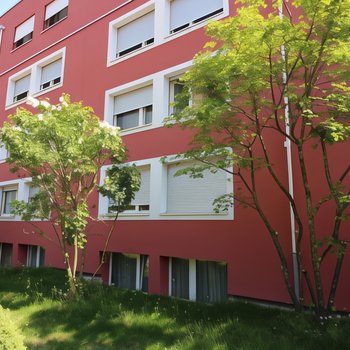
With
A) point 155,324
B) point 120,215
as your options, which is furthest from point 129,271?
point 155,324

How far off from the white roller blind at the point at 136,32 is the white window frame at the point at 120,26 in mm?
99

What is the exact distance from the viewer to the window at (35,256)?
1366cm

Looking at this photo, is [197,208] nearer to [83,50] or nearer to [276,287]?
[276,287]

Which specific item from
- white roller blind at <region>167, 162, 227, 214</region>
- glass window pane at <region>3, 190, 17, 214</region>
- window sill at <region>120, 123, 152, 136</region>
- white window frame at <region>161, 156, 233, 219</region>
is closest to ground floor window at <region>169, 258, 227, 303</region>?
white window frame at <region>161, 156, 233, 219</region>

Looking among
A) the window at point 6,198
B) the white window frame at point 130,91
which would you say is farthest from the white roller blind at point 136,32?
the window at point 6,198

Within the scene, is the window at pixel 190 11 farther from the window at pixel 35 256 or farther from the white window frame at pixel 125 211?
the window at pixel 35 256

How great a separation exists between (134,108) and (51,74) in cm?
554

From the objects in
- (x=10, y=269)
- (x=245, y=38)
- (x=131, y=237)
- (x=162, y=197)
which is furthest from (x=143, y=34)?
(x=10, y=269)

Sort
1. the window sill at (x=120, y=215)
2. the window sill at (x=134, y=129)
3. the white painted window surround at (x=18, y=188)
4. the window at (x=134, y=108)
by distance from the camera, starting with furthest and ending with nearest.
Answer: the white painted window surround at (x=18, y=188) < the window at (x=134, y=108) < the window sill at (x=134, y=129) < the window sill at (x=120, y=215)

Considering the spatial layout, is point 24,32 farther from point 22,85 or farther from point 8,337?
point 8,337

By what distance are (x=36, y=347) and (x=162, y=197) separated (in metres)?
4.98

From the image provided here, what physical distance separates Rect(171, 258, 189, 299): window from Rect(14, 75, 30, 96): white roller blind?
10.9 m

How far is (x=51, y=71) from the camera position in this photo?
50.1 ft

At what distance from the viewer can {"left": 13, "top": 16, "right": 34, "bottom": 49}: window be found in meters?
17.0
